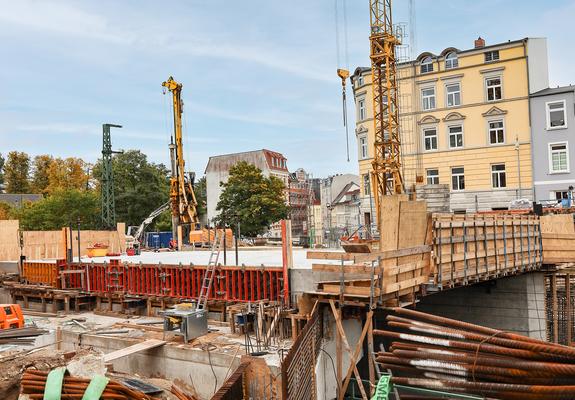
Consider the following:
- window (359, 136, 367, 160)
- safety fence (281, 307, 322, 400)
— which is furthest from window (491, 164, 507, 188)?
safety fence (281, 307, 322, 400)

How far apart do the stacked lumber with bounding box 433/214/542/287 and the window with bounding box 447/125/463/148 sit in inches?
667

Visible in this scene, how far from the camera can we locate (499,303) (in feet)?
68.3

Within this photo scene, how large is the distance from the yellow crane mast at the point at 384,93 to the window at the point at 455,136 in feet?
14.9

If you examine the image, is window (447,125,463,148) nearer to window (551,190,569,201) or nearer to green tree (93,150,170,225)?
window (551,190,569,201)

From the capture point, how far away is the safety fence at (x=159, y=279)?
16.8 metres

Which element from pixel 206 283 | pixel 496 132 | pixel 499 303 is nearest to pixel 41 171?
pixel 496 132

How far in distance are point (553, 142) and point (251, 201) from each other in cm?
3034

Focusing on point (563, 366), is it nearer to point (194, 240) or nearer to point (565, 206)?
point (565, 206)

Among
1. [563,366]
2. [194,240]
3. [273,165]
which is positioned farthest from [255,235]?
[563,366]

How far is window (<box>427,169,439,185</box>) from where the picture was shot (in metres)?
38.0

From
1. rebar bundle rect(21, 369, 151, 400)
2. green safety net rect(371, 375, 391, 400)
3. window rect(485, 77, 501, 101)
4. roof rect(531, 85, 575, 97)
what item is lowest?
rebar bundle rect(21, 369, 151, 400)

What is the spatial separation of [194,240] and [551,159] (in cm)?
2521

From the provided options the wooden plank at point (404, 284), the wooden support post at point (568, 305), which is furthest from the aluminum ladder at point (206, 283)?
the wooden support post at point (568, 305)

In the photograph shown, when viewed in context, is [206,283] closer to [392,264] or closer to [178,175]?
[392,264]
